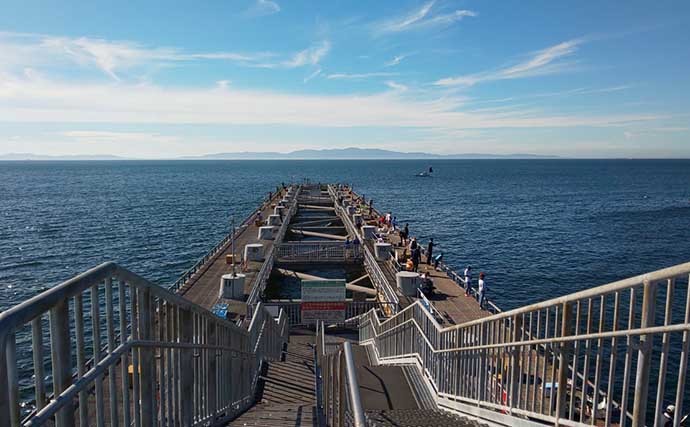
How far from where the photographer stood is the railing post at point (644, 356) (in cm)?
368

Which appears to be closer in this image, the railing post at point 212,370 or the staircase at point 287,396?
the railing post at point 212,370

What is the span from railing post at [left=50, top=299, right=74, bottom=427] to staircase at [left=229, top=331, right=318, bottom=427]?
4648 millimetres

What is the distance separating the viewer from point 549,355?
18.6ft

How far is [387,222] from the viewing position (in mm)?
45781

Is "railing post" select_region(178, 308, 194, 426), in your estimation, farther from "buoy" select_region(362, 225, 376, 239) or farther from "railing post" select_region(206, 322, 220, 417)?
"buoy" select_region(362, 225, 376, 239)

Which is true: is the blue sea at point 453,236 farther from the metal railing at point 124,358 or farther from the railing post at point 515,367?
the metal railing at point 124,358

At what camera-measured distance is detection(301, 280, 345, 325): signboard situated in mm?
20422

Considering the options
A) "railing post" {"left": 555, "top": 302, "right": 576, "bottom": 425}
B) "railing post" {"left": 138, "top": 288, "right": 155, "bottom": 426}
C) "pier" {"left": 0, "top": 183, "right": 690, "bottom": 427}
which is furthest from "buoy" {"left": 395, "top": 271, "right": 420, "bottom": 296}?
"railing post" {"left": 138, "top": 288, "right": 155, "bottom": 426}

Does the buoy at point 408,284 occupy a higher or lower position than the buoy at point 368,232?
lower

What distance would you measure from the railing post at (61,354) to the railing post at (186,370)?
228 centimetres

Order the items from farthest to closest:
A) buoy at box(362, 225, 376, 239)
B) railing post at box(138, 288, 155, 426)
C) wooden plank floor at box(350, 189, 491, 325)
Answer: buoy at box(362, 225, 376, 239), wooden plank floor at box(350, 189, 491, 325), railing post at box(138, 288, 155, 426)

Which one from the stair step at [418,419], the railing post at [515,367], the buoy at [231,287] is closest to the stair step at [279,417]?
the stair step at [418,419]

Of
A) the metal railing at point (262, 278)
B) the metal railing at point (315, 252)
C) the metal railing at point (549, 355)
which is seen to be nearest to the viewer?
the metal railing at point (549, 355)

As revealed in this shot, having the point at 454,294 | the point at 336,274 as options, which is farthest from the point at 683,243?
the point at 454,294
